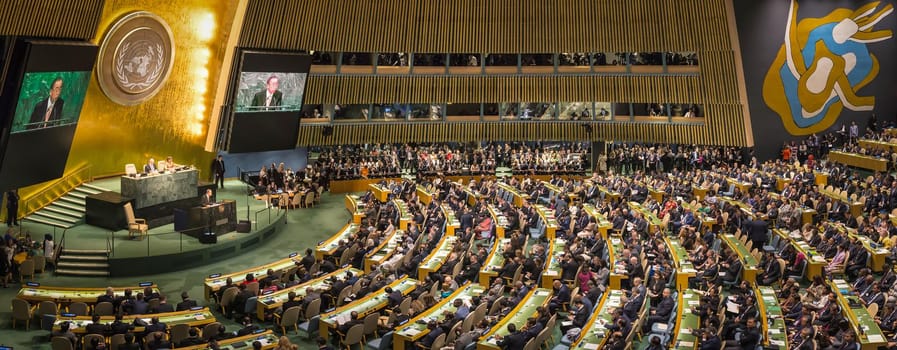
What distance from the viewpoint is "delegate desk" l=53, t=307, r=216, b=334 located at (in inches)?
653

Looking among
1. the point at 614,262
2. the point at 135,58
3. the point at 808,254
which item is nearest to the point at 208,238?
the point at 135,58

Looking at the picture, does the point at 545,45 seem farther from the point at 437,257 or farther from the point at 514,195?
the point at 437,257

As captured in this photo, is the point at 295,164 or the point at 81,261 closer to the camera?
the point at 81,261

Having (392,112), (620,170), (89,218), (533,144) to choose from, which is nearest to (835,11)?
(620,170)

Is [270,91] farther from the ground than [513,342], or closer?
farther from the ground

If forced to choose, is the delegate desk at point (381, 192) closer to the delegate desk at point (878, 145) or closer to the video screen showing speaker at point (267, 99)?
the video screen showing speaker at point (267, 99)

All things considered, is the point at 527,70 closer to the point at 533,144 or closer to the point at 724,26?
the point at 533,144

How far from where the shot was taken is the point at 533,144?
40.2 m

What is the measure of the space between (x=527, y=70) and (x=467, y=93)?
2683mm

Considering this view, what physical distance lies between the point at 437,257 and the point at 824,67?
2246 cm

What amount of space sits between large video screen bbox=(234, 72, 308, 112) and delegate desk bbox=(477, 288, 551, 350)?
51.7 ft

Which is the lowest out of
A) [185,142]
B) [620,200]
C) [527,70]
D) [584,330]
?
[584,330]

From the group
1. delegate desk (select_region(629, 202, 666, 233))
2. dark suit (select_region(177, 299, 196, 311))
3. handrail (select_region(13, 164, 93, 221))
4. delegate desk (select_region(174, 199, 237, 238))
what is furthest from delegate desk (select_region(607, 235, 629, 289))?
handrail (select_region(13, 164, 93, 221))

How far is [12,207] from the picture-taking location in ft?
78.9
